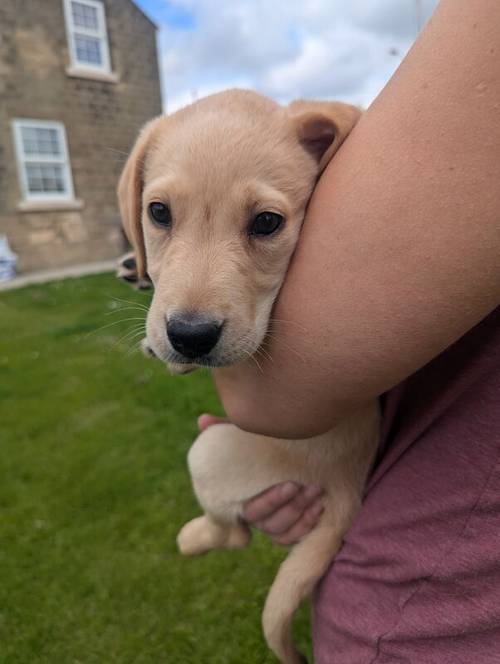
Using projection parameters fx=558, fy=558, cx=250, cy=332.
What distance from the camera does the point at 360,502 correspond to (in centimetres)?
152

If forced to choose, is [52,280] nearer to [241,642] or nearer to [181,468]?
[181,468]

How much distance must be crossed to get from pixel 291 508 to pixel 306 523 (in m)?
0.06

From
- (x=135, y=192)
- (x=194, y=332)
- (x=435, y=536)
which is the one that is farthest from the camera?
(x=135, y=192)

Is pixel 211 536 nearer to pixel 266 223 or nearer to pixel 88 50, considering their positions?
pixel 266 223

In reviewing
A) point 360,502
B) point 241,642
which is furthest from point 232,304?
point 241,642

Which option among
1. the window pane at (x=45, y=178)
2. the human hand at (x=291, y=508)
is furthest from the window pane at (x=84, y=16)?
the human hand at (x=291, y=508)

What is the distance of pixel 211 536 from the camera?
1.99m

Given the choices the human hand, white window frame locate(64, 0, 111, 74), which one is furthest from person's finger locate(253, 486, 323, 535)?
white window frame locate(64, 0, 111, 74)

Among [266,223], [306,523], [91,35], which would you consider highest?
[91,35]

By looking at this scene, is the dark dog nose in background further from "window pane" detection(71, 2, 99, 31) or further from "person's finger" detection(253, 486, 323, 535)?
"window pane" detection(71, 2, 99, 31)

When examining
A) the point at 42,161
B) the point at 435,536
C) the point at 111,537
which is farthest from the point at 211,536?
the point at 42,161

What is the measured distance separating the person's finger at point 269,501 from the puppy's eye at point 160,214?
0.80m

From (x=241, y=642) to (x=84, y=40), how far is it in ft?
47.8

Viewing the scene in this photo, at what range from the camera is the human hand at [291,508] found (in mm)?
1571
